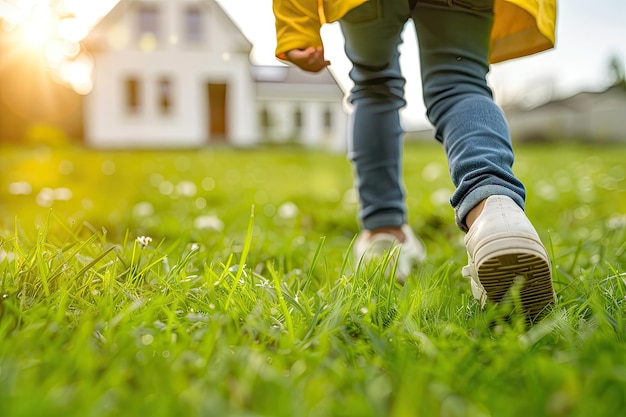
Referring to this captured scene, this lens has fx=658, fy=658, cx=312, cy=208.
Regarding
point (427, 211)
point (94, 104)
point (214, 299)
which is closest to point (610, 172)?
point (427, 211)

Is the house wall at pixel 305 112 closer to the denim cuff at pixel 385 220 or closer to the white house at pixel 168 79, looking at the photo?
the white house at pixel 168 79

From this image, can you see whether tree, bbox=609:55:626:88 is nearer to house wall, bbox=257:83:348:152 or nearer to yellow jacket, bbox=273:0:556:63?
house wall, bbox=257:83:348:152

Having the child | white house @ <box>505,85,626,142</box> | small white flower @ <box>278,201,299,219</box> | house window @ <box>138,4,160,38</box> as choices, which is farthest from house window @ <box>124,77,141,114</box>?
the child

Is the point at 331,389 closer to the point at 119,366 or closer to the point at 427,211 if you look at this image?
the point at 119,366

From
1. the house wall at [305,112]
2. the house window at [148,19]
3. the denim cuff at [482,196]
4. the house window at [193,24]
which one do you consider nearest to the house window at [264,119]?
the house wall at [305,112]

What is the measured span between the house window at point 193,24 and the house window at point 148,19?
95 centimetres

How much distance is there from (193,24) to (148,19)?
1.38m

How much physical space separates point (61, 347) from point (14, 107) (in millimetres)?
20309

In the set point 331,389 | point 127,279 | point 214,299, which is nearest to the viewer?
point 331,389

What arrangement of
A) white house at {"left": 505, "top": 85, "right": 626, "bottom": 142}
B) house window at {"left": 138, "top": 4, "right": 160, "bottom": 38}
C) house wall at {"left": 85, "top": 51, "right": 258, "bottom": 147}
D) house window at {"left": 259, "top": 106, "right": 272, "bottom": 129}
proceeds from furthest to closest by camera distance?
1. house window at {"left": 259, "top": 106, "right": 272, "bottom": 129}
2. white house at {"left": 505, "top": 85, "right": 626, "bottom": 142}
3. house window at {"left": 138, "top": 4, "right": 160, "bottom": 38}
4. house wall at {"left": 85, "top": 51, "right": 258, "bottom": 147}

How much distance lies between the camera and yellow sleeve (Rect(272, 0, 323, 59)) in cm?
164

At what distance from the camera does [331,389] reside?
0.95 meters

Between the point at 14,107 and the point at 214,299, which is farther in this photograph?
the point at 14,107

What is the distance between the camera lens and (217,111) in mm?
21359
